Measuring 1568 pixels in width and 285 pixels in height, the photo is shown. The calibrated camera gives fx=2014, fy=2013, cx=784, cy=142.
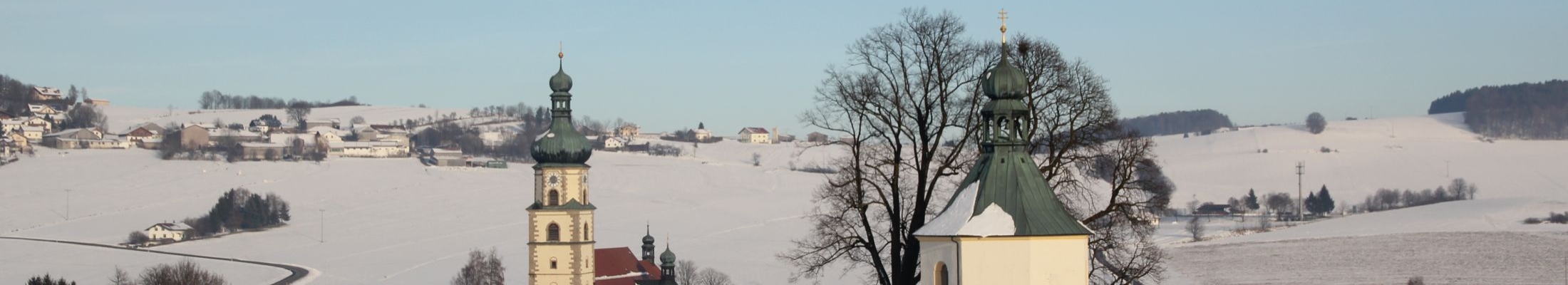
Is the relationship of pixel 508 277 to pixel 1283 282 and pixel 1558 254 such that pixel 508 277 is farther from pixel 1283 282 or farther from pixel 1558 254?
pixel 1558 254

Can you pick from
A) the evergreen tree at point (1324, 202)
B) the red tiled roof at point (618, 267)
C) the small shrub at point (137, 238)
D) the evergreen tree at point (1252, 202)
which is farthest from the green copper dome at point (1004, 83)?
the evergreen tree at point (1252, 202)

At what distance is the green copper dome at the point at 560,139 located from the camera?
6172 cm

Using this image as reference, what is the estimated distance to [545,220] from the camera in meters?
61.8

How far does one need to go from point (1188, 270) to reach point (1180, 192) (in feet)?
330

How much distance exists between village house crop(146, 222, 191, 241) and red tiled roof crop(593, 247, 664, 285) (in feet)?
197

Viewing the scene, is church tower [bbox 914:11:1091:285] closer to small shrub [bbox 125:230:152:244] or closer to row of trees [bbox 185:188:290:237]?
small shrub [bbox 125:230:152:244]

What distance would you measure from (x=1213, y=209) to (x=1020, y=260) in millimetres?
152281

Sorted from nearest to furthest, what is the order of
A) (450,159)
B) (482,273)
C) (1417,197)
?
(482,273), (1417,197), (450,159)

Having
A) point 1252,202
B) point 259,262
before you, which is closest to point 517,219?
point 259,262

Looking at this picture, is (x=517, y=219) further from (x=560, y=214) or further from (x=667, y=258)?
(x=560, y=214)

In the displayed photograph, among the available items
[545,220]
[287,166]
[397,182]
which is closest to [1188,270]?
[545,220]

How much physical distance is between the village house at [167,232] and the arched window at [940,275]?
11511 centimetres

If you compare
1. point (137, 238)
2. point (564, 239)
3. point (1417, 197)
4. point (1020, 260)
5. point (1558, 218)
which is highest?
point (1020, 260)

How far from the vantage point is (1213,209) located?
169125 millimetres
